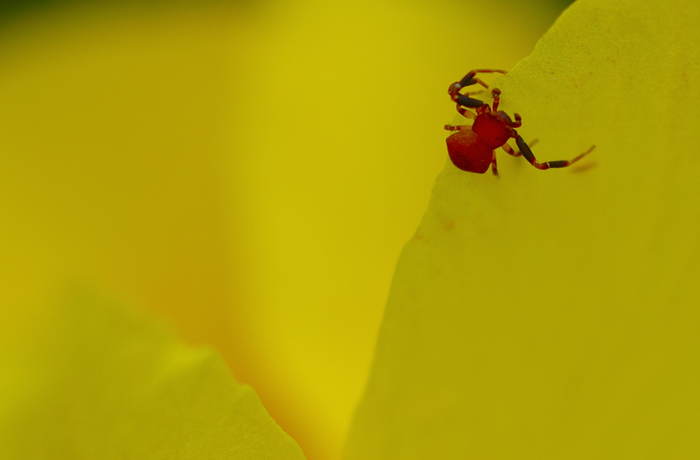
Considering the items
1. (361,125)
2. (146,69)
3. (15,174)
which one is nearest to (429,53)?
(361,125)

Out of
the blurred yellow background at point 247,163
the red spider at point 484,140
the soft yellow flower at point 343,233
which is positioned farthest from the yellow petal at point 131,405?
the blurred yellow background at point 247,163

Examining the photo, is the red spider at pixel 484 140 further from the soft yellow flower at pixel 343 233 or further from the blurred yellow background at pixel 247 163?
the blurred yellow background at pixel 247 163

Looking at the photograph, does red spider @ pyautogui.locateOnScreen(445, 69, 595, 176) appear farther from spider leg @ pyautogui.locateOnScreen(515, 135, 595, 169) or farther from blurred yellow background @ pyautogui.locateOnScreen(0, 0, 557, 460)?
blurred yellow background @ pyautogui.locateOnScreen(0, 0, 557, 460)

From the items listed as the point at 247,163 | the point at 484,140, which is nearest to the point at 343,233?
the point at 247,163

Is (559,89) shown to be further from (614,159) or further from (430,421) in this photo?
(430,421)

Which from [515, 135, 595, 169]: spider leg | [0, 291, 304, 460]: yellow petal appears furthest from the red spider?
[0, 291, 304, 460]: yellow petal

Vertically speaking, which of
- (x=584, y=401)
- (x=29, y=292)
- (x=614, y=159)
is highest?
(x=614, y=159)
